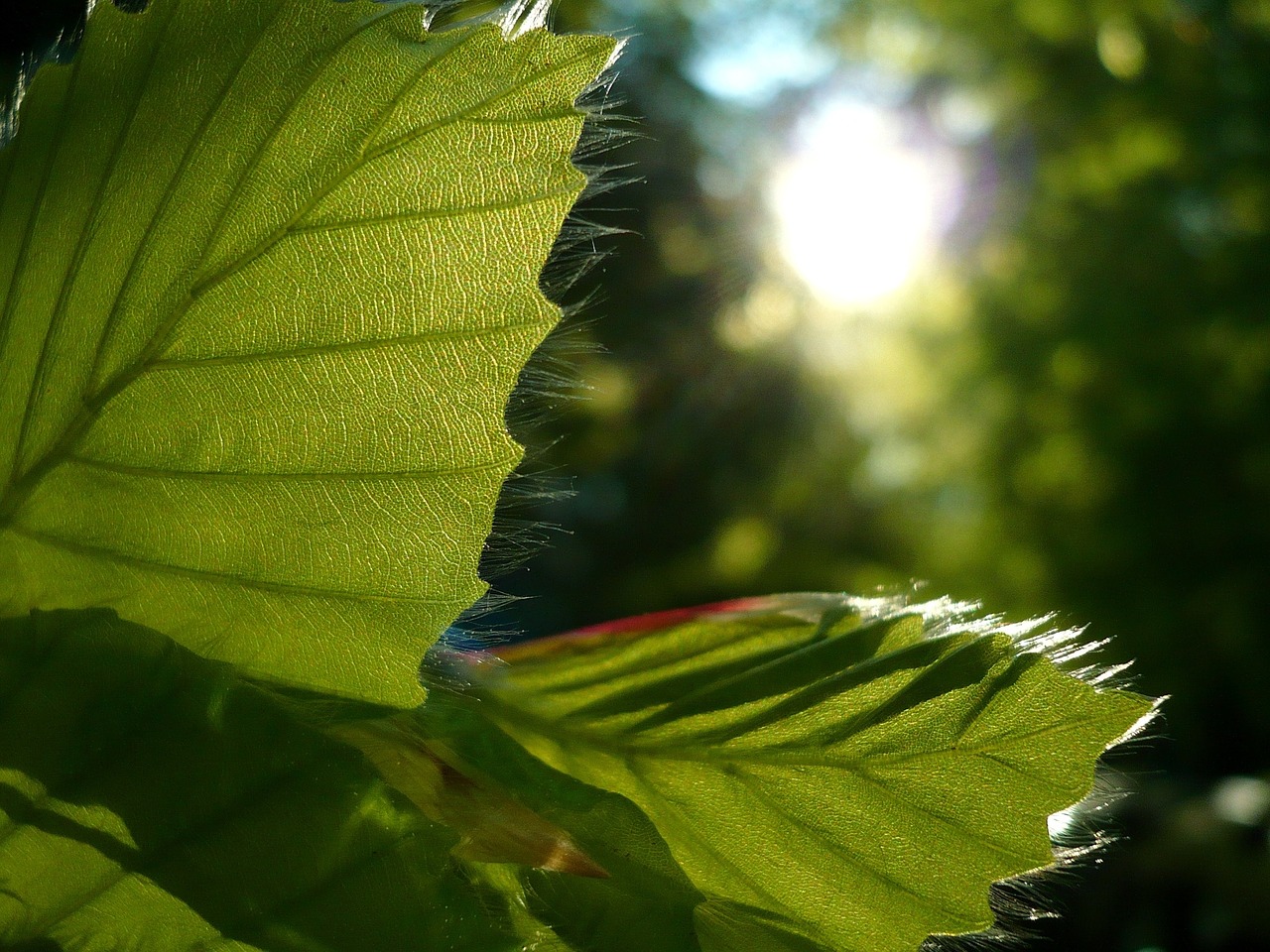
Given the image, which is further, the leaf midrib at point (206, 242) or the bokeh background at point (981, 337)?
the bokeh background at point (981, 337)

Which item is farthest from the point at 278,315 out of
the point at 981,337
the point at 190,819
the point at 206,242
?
the point at 981,337

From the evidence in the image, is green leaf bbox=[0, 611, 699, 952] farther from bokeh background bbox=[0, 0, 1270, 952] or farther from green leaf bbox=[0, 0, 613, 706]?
bokeh background bbox=[0, 0, 1270, 952]

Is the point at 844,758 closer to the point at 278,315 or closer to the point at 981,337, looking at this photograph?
the point at 278,315

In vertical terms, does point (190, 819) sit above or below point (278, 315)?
below

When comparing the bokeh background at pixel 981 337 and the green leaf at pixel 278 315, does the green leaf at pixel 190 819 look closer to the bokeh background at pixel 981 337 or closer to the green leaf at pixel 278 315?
the green leaf at pixel 278 315

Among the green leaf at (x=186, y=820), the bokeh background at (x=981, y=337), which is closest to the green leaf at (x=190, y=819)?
the green leaf at (x=186, y=820)

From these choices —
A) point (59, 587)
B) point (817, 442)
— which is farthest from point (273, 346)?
point (817, 442)
